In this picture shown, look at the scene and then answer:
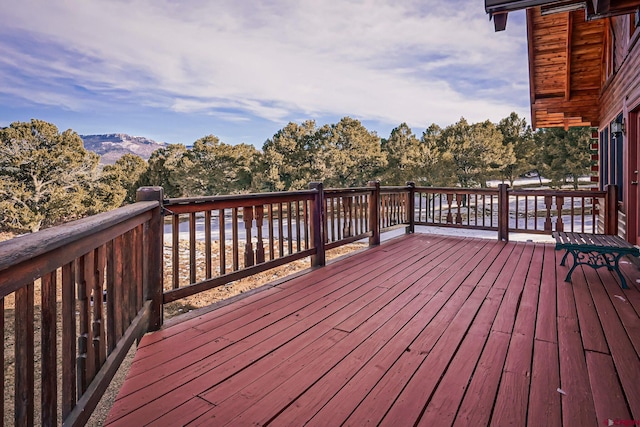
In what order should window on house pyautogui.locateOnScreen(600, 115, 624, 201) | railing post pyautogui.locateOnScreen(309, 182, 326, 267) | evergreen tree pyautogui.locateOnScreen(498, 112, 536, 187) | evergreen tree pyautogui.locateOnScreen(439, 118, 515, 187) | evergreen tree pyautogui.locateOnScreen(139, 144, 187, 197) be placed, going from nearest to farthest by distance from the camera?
1. railing post pyautogui.locateOnScreen(309, 182, 326, 267)
2. window on house pyautogui.locateOnScreen(600, 115, 624, 201)
3. evergreen tree pyautogui.locateOnScreen(439, 118, 515, 187)
4. evergreen tree pyautogui.locateOnScreen(498, 112, 536, 187)
5. evergreen tree pyautogui.locateOnScreen(139, 144, 187, 197)

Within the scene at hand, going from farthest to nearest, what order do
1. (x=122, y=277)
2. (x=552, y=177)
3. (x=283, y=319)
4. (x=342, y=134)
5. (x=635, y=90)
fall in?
1. (x=342, y=134)
2. (x=552, y=177)
3. (x=635, y=90)
4. (x=283, y=319)
5. (x=122, y=277)

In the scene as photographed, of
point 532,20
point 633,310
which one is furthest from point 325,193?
point 532,20

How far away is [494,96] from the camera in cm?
3300

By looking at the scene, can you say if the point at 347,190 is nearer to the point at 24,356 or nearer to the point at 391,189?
the point at 391,189

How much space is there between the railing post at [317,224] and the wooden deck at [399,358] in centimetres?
60

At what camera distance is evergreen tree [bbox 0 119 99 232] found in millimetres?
18078

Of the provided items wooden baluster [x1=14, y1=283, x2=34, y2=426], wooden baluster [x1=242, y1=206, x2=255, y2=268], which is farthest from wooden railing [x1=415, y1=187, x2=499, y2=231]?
wooden baluster [x1=14, y1=283, x2=34, y2=426]

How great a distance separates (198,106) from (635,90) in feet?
223

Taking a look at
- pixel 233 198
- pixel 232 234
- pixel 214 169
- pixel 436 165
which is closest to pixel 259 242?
pixel 232 234

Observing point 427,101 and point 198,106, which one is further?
point 198,106

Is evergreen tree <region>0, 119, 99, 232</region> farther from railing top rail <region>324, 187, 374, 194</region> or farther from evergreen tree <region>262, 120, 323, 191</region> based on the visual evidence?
railing top rail <region>324, 187, 374, 194</region>

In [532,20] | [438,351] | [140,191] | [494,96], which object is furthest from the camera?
[494,96]

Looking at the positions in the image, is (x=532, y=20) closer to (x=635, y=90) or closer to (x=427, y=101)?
(x=635, y=90)

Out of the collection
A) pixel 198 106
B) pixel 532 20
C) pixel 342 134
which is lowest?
pixel 532 20
